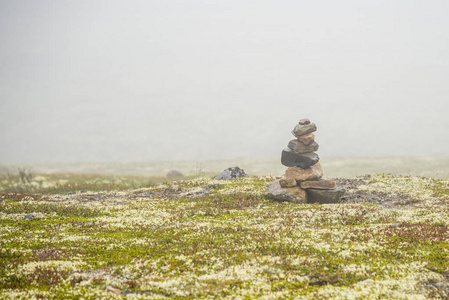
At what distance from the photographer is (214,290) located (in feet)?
42.7

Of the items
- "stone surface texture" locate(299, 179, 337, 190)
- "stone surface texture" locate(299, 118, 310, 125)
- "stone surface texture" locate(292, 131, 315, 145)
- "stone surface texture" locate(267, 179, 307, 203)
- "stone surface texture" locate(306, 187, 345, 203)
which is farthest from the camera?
"stone surface texture" locate(299, 118, 310, 125)

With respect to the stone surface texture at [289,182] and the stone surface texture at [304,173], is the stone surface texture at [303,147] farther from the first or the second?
the stone surface texture at [289,182]

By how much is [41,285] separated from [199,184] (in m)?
29.5

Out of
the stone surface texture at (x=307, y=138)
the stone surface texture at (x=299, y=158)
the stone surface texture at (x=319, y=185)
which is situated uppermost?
the stone surface texture at (x=307, y=138)

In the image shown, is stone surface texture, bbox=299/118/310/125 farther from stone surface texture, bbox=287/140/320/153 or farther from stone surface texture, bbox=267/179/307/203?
stone surface texture, bbox=267/179/307/203

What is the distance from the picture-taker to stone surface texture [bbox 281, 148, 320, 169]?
104 ft

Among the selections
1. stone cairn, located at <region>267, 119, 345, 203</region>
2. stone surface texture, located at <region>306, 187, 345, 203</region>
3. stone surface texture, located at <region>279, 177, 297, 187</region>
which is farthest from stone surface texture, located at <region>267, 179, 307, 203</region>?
stone surface texture, located at <region>306, 187, 345, 203</region>

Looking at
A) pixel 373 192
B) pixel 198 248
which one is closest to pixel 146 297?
pixel 198 248

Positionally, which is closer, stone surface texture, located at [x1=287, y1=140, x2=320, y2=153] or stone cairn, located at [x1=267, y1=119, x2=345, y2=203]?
stone cairn, located at [x1=267, y1=119, x2=345, y2=203]

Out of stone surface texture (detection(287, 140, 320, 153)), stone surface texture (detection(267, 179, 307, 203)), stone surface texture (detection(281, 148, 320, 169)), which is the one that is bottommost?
stone surface texture (detection(267, 179, 307, 203))

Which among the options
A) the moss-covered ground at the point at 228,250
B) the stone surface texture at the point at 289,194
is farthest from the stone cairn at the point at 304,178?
the moss-covered ground at the point at 228,250

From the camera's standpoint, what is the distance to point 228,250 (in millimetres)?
17484

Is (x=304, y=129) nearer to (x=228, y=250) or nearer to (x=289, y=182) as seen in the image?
(x=289, y=182)

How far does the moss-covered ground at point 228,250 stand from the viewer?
13234 mm
